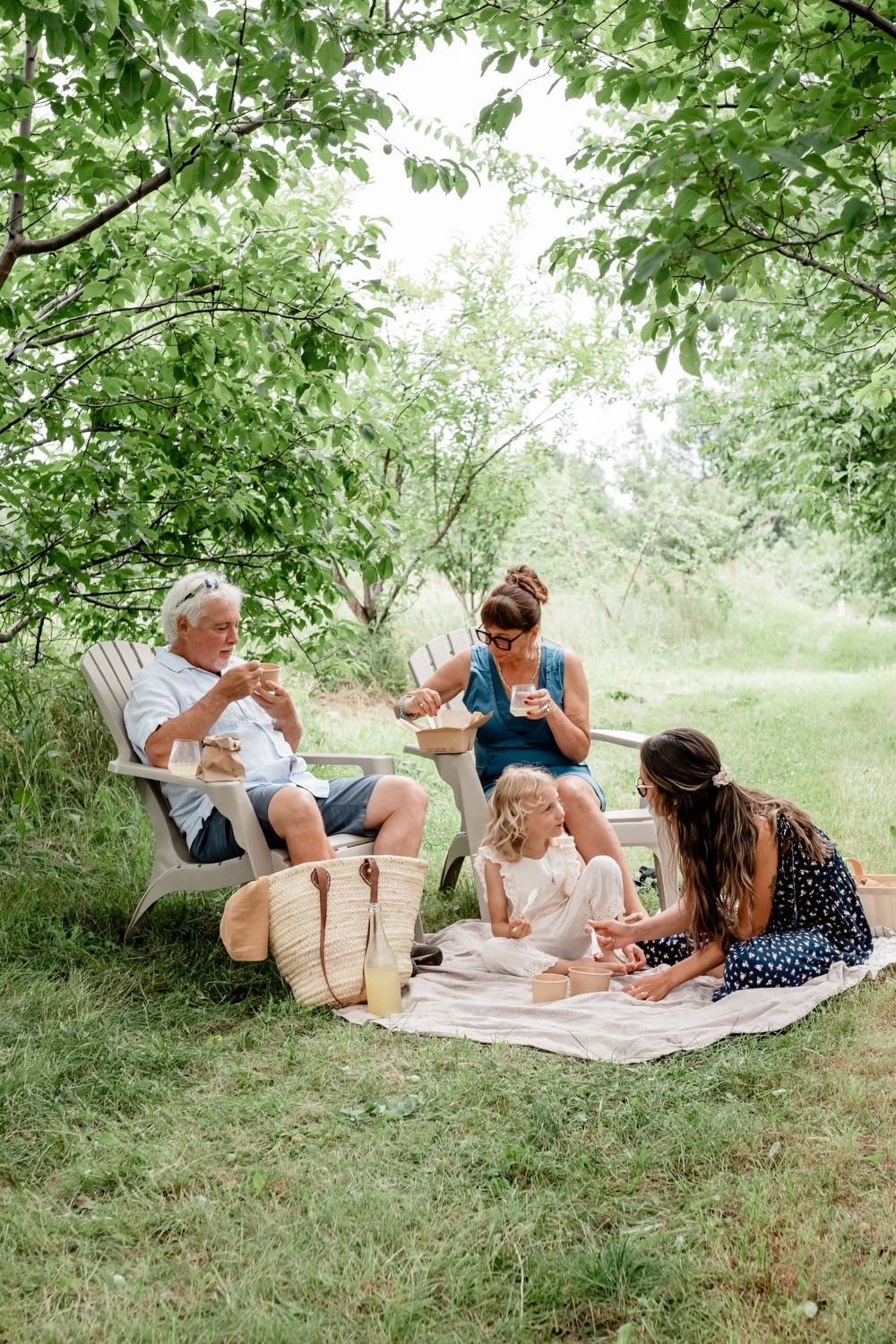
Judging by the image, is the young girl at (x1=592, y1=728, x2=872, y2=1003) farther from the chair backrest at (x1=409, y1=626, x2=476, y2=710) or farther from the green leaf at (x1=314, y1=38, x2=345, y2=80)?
the green leaf at (x1=314, y1=38, x2=345, y2=80)

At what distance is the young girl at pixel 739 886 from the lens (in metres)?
2.98

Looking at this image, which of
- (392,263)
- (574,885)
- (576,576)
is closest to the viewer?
(574,885)

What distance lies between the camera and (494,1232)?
6.53 feet

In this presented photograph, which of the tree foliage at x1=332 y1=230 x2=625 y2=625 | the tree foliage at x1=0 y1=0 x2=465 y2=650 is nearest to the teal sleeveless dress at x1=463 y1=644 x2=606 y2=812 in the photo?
the tree foliage at x1=0 y1=0 x2=465 y2=650

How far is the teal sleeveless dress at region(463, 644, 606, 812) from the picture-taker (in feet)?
12.9

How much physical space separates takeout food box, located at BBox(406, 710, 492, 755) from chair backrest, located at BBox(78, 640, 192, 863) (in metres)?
0.80

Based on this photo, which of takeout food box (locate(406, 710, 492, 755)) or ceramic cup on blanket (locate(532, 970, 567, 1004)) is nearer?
ceramic cup on blanket (locate(532, 970, 567, 1004))

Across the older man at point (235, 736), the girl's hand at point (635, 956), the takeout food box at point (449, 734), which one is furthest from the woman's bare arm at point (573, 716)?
the girl's hand at point (635, 956)

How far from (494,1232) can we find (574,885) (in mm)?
1580

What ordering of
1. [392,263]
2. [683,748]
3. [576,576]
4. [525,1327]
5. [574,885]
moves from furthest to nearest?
1. [576,576]
2. [392,263]
3. [574,885]
4. [683,748]
5. [525,1327]

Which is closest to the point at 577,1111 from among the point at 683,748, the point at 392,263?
the point at 683,748

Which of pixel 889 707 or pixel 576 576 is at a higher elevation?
pixel 576 576

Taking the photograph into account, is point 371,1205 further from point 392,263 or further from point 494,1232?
point 392,263

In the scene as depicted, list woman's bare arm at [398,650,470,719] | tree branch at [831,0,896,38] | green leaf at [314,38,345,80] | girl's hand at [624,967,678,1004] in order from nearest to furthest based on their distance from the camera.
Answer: tree branch at [831,0,896,38]
green leaf at [314,38,345,80]
girl's hand at [624,967,678,1004]
woman's bare arm at [398,650,470,719]
